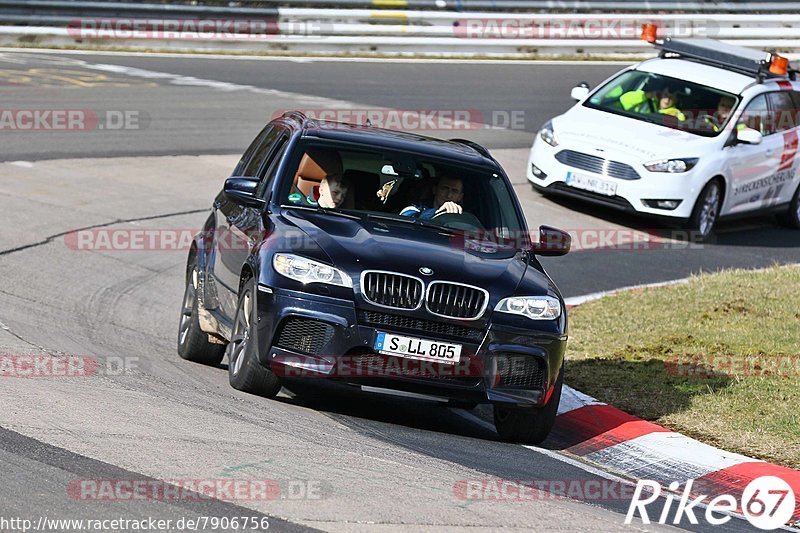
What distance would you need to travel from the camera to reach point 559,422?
8.71 meters

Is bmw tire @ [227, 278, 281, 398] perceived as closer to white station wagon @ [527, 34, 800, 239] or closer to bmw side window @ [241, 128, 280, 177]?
bmw side window @ [241, 128, 280, 177]

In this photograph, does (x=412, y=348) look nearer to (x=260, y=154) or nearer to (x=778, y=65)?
(x=260, y=154)

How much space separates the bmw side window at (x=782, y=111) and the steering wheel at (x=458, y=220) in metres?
10.0

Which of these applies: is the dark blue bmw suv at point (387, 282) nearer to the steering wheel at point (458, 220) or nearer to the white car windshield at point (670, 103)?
the steering wheel at point (458, 220)

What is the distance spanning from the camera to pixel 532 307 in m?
7.54

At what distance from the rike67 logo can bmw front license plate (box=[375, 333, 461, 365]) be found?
4.06ft

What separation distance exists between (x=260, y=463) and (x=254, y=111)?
14769 millimetres

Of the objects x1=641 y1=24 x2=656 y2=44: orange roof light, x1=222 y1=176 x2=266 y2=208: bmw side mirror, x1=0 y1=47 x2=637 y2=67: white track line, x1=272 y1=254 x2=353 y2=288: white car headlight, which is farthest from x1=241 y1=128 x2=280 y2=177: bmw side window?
x1=0 y1=47 x2=637 y2=67: white track line

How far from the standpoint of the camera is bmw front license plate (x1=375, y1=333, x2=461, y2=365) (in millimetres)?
7199

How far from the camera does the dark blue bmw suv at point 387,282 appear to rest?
23.7ft

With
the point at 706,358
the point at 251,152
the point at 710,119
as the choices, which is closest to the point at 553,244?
the point at 706,358

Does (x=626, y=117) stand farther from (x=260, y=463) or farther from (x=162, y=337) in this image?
(x=260, y=463)

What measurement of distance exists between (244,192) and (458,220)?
1.33 metres

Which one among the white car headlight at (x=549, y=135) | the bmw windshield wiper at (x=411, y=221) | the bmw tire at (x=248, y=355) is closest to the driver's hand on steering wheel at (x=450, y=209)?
the bmw windshield wiper at (x=411, y=221)
